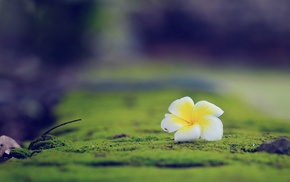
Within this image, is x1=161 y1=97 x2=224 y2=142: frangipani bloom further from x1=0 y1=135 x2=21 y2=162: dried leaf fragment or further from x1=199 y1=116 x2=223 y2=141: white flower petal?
x1=0 y1=135 x2=21 y2=162: dried leaf fragment

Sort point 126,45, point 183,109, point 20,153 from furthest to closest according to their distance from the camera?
point 126,45
point 183,109
point 20,153

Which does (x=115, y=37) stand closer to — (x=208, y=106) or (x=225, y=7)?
(x=225, y=7)

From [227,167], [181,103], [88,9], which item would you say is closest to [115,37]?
[88,9]

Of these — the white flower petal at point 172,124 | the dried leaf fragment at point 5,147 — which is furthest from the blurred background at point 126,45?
the white flower petal at point 172,124

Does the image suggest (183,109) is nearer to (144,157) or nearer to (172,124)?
(172,124)

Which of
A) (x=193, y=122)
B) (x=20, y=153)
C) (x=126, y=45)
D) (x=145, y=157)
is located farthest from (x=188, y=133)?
(x=126, y=45)

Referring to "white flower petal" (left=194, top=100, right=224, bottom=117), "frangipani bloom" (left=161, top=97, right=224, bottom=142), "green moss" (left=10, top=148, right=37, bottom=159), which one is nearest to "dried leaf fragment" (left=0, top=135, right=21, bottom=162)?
"green moss" (left=10, top=148, right=37, bottom=159)

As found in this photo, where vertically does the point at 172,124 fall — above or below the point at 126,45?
below
